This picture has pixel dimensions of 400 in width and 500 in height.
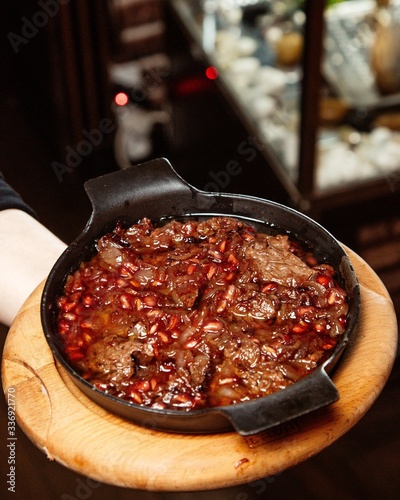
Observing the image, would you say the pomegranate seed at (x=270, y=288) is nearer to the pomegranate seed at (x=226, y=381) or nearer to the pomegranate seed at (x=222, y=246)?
the pomegranate seed at (x=222, y=246)

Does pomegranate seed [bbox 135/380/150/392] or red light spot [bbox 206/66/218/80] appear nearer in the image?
pomegranate seed [bbox 135/380/150/392]

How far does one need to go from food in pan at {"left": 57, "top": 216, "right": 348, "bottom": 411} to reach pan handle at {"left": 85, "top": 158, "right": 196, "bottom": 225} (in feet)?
0.24

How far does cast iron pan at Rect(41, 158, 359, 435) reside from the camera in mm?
1729

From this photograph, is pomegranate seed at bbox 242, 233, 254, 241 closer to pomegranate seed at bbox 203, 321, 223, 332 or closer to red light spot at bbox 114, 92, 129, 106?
pomegranate seed at bbox 203, 321, 223, 332

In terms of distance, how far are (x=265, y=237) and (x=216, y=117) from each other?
10.7 ft

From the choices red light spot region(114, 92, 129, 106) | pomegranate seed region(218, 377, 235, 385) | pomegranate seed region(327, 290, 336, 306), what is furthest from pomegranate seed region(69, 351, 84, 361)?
red light spot region(114, 92, 129, 106)

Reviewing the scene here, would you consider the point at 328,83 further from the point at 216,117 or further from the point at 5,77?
the point at 5,77

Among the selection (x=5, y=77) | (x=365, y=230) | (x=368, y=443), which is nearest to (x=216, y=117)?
(x=365, y=230)

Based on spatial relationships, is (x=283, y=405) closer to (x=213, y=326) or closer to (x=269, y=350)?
(x=269, y=350)

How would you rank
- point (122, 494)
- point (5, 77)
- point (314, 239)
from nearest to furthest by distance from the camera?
point (314, 239), point (122, 494), point (5, 77)

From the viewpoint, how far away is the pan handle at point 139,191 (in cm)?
246

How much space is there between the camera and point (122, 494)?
335 centimetres

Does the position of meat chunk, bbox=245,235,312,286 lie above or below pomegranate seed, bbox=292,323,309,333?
above

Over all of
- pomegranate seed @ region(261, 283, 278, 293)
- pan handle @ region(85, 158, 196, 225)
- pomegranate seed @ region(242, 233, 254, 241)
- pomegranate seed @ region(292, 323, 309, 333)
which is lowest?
pomegranate seed @ region(292, 323, 309, 333)
